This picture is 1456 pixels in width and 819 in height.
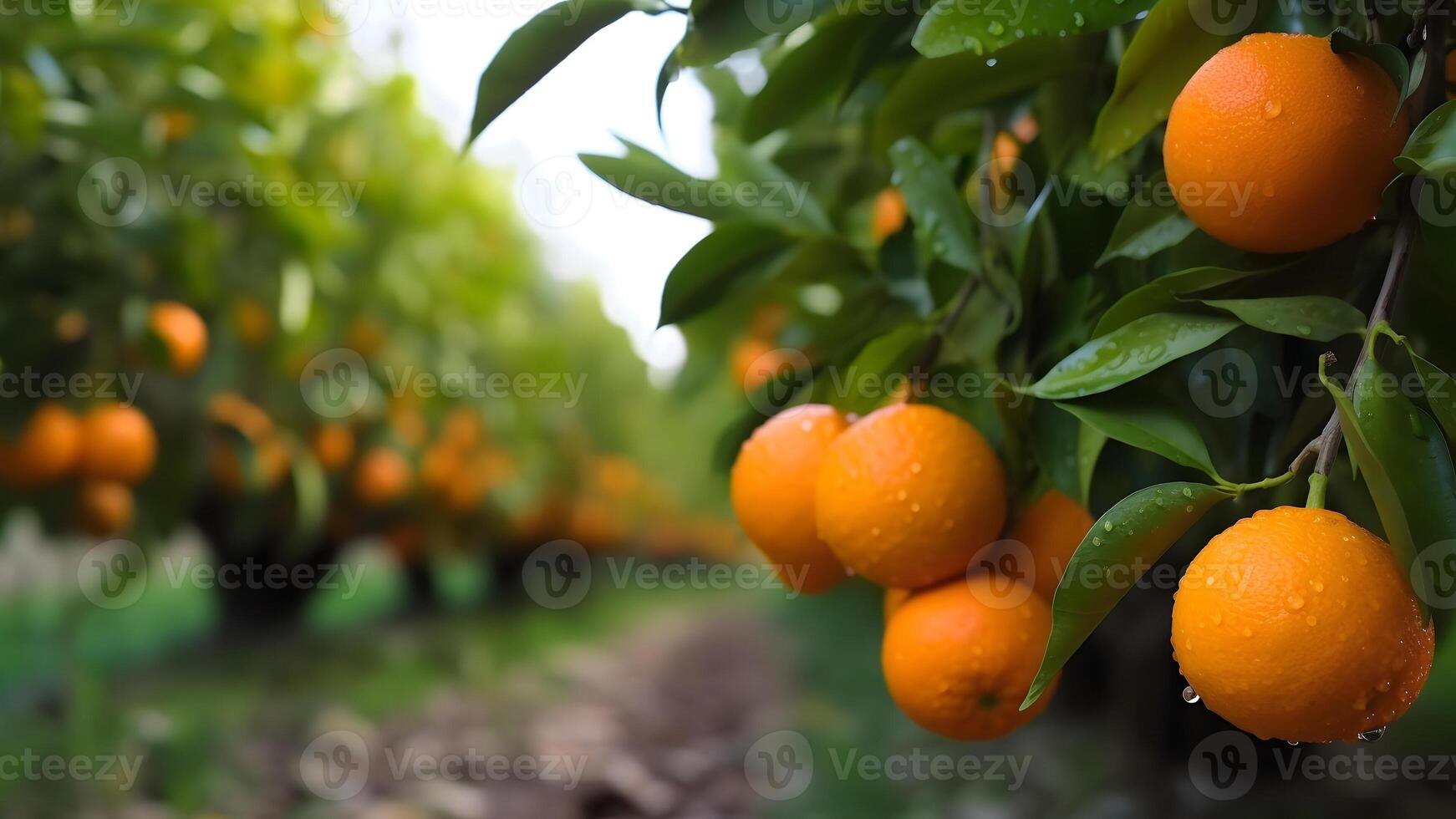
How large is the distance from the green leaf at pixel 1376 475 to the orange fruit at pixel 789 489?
1.09 ft

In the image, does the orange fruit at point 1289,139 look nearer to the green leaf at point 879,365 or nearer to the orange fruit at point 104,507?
the green leaf at point 879,365

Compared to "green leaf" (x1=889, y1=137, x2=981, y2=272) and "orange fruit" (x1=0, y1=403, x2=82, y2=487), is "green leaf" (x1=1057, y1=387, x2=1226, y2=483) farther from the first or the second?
"orange fruit" (x1=0, y1=403, x2=82, y2=487)

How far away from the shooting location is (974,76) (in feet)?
2.36

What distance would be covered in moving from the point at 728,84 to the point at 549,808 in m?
1.84

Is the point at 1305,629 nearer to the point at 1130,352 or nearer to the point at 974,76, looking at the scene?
the point at 1130,352

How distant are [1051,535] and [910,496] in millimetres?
117

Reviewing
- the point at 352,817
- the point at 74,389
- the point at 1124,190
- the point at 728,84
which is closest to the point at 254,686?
the point at 352,817

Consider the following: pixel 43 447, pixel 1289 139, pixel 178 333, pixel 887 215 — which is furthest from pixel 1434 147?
pixel 43 447

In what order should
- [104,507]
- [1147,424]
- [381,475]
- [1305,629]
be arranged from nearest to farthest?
[1305,629], [1147,424], [104,507], [381,475]

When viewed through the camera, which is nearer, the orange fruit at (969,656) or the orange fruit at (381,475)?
the orange fruit at (969,656)

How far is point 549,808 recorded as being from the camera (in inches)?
92.7

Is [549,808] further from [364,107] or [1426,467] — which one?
[1426,467]

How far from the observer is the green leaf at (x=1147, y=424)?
52 cm

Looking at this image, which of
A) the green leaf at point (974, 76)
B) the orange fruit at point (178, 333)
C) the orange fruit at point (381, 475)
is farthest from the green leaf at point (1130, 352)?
the orange fruit at point (381, 475)
